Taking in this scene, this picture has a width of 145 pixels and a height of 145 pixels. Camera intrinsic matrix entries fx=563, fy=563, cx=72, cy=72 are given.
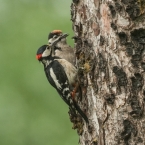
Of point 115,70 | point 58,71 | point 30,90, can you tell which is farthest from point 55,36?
point 30,90

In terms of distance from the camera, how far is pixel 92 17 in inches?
211

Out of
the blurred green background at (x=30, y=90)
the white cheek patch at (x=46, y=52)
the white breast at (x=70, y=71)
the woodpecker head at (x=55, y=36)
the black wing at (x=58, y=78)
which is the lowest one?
the blurred green background at (x=30, y=90)

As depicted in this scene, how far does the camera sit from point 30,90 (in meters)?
10.3

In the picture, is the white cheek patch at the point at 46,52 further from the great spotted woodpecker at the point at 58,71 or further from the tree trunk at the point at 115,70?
the tree trunk at the point at 115,70

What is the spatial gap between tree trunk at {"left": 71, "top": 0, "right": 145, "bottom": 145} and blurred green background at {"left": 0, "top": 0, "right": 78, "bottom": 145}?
4923 mm

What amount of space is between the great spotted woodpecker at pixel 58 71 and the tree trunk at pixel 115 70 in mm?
947

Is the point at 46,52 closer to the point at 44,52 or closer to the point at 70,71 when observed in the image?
the point at 44,52

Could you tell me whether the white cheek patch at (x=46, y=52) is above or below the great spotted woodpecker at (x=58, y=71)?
above

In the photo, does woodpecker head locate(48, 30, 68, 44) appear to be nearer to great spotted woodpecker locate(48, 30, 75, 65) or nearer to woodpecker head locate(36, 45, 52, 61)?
great spotted woodpecker locate(48, 30, 75, 65)

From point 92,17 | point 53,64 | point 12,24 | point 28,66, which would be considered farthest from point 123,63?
point 12,24

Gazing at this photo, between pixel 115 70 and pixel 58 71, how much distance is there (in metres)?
1.85

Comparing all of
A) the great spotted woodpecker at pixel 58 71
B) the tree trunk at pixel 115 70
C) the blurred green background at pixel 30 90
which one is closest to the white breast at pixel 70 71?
the great spotted woodpecker at pixel 58 71

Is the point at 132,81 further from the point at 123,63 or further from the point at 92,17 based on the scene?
the point at 92,17

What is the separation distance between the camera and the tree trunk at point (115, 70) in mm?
4879
